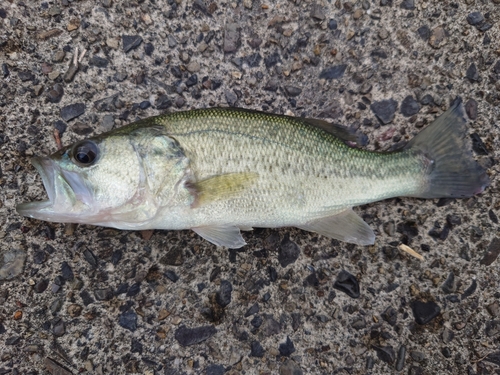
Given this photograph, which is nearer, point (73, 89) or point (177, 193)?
point (177, 193)

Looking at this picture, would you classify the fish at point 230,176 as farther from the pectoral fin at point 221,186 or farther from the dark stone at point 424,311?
the dark stone at point 424,311

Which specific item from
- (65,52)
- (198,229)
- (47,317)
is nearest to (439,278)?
(198,229)

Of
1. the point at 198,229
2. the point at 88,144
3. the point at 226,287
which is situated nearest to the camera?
the point at 88,144

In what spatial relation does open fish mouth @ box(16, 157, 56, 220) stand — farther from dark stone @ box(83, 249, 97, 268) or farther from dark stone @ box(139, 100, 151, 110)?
dark stone @ box(139, 100, 151, 110)

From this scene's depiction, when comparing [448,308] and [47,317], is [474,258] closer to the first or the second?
[448,308]

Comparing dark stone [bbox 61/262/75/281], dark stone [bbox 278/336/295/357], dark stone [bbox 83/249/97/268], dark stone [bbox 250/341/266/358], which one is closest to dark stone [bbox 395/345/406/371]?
dark stone [bbox 278/336/295/357]

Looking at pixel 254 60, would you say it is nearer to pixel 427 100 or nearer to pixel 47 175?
pixel 427 100
